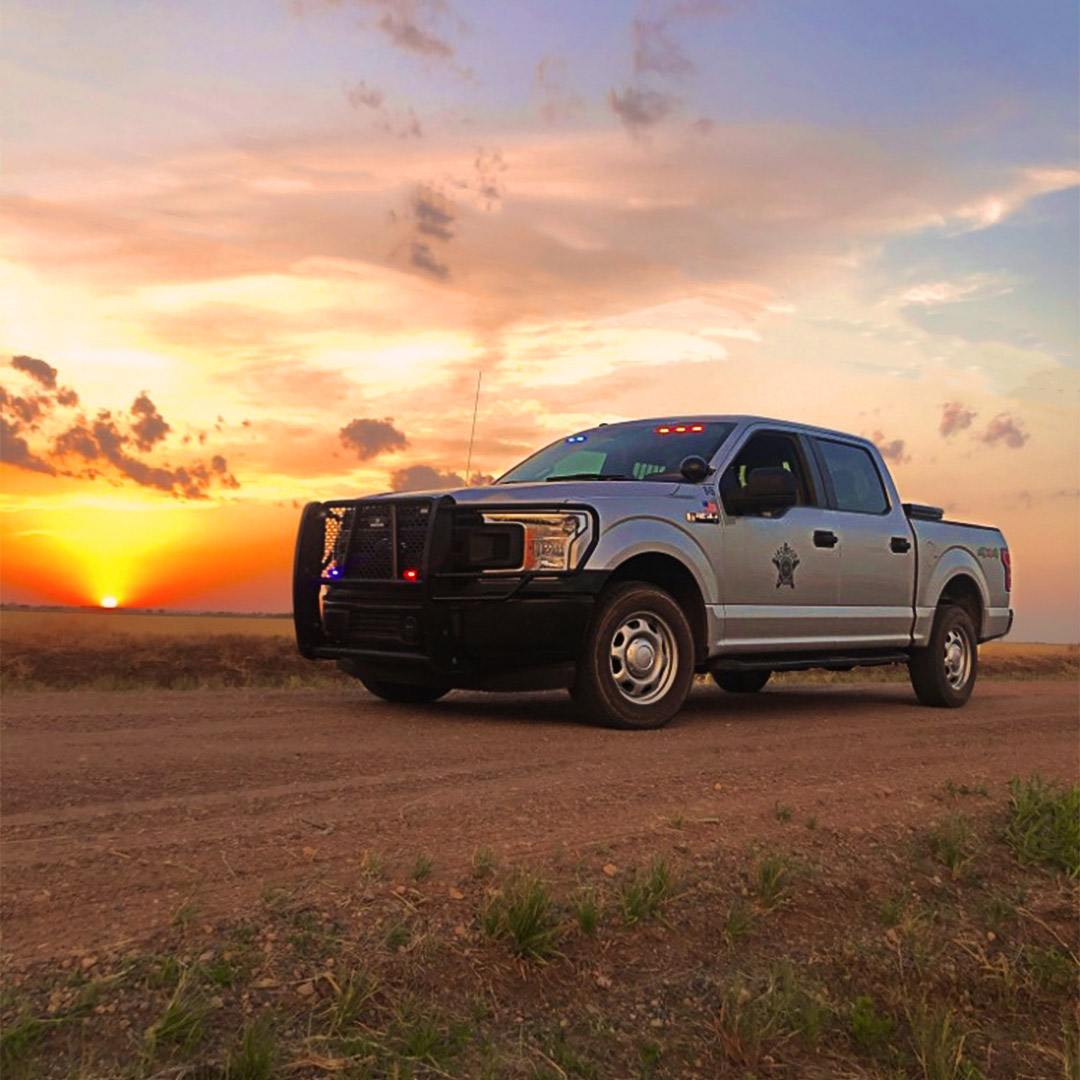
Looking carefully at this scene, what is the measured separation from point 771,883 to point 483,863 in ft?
4.00

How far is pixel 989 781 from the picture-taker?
282 inches

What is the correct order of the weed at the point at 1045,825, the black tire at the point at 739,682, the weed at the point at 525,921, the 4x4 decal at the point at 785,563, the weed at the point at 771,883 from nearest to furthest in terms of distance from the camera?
the weed at the point at 525,921 < the weed at the point at 771,883 < the weed at the point at 1045,825 < the 4x4 decal at the point at 785,563 < the black tire at the point at 739,682

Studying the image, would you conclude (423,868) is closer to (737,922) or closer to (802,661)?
(737,922)

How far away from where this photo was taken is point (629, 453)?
917 cm

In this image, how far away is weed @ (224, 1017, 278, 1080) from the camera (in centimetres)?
329

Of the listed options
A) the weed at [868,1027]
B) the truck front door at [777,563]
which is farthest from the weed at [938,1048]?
the truck front door at [777,563]

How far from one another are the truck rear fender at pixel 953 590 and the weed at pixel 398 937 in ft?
25.6

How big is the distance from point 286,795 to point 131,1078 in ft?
7.73

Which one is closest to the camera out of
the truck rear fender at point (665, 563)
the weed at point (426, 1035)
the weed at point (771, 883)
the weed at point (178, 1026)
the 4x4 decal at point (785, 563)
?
the weed at point (178, 1026)

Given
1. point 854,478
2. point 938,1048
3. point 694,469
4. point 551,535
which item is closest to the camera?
point 938,1048

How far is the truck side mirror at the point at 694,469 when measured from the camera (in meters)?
8.50

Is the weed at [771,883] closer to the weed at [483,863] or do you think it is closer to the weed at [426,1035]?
the weed at [483,863]

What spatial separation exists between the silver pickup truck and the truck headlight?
13mm

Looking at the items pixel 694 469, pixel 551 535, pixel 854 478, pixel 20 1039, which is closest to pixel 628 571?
pixel 551 535
